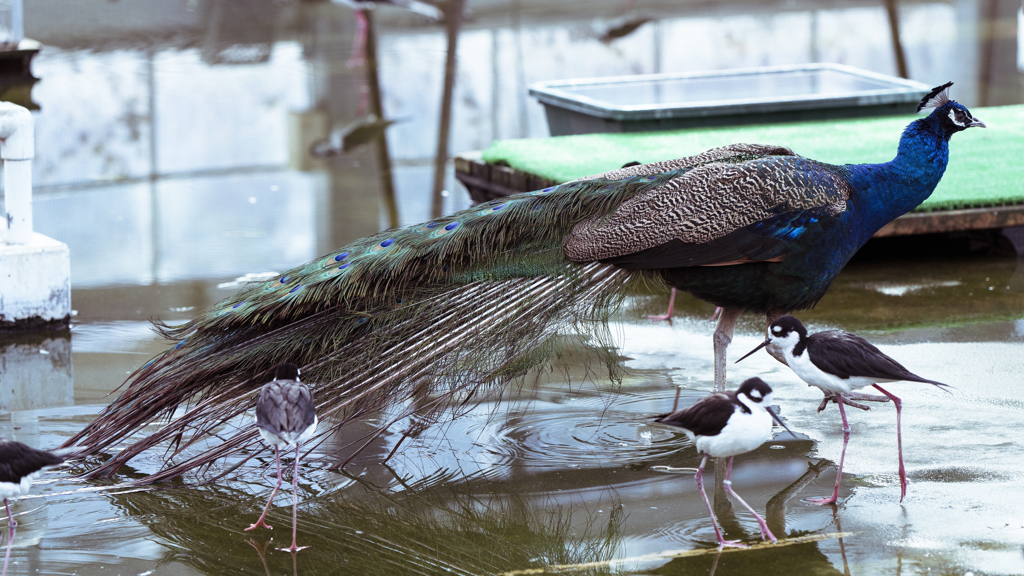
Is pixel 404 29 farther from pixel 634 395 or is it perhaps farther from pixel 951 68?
pixel 634 395

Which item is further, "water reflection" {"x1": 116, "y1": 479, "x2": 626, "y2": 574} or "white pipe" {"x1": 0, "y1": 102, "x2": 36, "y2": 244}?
"white pipe" {"x1": 0, "y1": 102, "x2": 36, "y2": 244}

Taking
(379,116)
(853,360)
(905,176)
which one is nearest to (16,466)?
(853,360)

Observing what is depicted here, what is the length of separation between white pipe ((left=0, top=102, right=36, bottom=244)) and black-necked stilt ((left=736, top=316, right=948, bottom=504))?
4.10m

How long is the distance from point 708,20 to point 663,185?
14.8 m

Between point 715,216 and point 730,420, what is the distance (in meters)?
1.05

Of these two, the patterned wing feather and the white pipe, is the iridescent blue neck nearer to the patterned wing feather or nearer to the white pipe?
the patterned wing feather

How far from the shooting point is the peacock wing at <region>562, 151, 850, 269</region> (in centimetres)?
445

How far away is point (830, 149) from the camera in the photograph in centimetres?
788

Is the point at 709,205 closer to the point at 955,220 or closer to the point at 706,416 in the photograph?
the point at 706,416

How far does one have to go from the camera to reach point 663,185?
4.64 m

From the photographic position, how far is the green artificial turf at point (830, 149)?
739cm

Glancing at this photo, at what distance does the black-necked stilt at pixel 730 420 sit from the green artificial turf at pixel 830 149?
3785 mm

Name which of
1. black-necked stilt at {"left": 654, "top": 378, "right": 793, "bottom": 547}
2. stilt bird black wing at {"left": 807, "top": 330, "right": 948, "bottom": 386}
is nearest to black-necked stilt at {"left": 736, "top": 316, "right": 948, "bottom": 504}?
stilt bird black wing at {"left": 807, "top": 330, "right": 948, "bottom": 386}

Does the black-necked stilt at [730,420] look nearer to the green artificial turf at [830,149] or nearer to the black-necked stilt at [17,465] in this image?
the black-necked stilt at [17,465]
